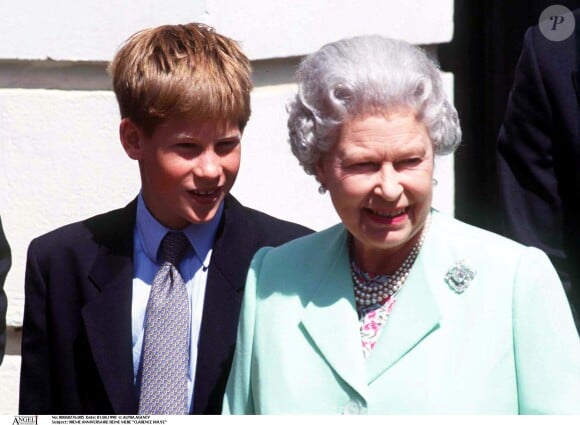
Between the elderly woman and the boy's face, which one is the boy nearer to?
the boy's face

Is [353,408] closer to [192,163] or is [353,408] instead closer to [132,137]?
[192,163]

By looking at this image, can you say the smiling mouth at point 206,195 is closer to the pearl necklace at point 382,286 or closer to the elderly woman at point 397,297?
the elderly woman at point 397,297

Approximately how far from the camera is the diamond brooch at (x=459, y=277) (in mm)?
2725

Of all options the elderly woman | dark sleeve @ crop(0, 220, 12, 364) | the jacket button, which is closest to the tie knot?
the elderly woman

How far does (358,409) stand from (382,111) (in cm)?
59

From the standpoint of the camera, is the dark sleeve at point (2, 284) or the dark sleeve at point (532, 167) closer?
the dark sleeve at point (532, 167)

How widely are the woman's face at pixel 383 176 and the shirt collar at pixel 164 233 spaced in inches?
24.1

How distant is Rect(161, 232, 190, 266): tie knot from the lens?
10.6ft

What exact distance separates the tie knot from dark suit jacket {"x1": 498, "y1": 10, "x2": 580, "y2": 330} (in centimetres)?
81

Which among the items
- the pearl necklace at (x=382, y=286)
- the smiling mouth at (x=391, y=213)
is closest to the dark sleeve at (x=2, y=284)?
the pearl necklace at (x=382, y=286)

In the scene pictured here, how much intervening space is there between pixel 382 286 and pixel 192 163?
58 centimetres

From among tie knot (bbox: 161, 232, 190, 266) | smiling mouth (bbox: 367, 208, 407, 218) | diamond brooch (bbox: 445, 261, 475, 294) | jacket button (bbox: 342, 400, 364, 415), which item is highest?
smiling mouth (bbox: 367, 208, 407, 218)

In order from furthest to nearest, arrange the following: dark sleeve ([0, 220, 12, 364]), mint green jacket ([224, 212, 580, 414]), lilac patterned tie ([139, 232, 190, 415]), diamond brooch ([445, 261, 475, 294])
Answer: dark sleeve ([0, 220, 12, 364]) < lilac patterned tie ([139, 232, 190, 415]) < diamond brooch ([445, 261, 475, 294]) < mint green jacket ([224, 212, 580, 414])

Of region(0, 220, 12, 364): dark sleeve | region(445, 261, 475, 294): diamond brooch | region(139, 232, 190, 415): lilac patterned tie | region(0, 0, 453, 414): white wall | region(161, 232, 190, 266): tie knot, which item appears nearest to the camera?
region(445, 261, 475, 294): diamond brooch
